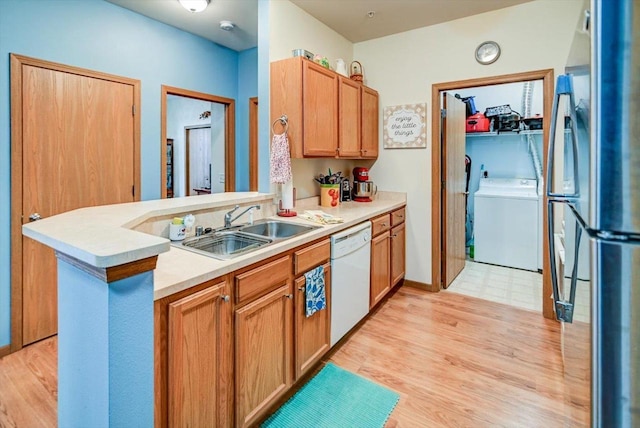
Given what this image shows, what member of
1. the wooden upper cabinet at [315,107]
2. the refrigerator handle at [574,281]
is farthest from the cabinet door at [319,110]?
the refrigerator handle at [574,281]

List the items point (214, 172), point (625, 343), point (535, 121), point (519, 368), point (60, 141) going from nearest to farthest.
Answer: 1. point (625, 343)
2. point (519, 368)
3. point (60, 141)
4. point (535, 121)
5. point (214, 172)

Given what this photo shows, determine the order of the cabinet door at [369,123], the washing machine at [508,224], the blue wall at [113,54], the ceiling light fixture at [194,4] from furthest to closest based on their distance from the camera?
the washing machine at [508,224] < the cabinet door at [369,123] < the ceiling light fixture at [194,4] < the blue wall at [113,54]

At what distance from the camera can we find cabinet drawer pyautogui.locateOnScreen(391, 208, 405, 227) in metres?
3.20

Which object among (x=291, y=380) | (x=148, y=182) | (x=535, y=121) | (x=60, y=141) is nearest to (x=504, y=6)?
(x=535, y=121)

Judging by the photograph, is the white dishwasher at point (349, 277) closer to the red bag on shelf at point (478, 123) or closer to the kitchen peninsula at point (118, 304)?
the kitchen peninsula at point (118, 304)

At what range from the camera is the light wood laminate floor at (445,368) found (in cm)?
178

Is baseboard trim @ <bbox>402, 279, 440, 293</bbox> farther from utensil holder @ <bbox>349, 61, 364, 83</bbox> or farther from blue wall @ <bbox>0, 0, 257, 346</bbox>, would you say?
blue wall @ <bbox>0, 0, 257, 346</bbox>

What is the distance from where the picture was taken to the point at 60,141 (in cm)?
261

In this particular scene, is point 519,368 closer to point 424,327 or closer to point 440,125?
point 424,327

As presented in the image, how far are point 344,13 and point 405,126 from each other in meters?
1.18

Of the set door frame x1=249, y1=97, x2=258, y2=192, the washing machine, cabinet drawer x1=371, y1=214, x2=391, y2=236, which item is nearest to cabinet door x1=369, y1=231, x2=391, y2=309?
cabinet drawer x1=371, y1=214, x2=391, y2=236

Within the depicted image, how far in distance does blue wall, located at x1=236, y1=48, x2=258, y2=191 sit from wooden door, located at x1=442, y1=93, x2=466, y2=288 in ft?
7.15

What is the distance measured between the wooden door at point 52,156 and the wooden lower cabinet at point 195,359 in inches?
77.4

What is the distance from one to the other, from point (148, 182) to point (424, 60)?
2.91 metres
